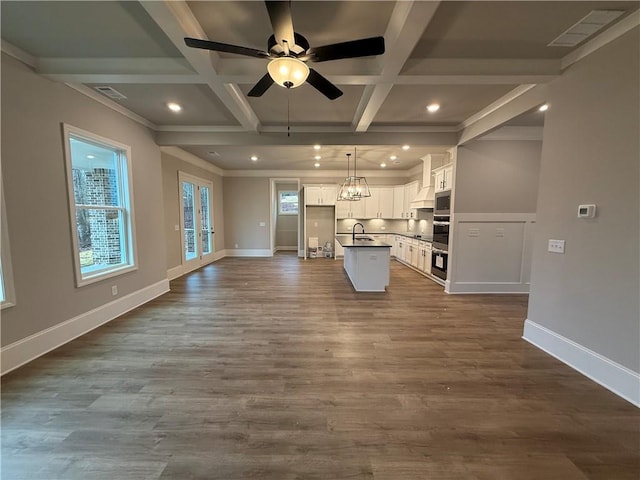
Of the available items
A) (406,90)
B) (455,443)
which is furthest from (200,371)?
(406,90)

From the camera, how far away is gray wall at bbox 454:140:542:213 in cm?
446

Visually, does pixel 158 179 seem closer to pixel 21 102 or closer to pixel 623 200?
pixel 21 102

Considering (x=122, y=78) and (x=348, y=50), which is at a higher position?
(x=122, y=78)

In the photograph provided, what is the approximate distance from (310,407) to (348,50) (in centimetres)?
255

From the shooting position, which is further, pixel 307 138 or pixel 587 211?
pixel 307 138

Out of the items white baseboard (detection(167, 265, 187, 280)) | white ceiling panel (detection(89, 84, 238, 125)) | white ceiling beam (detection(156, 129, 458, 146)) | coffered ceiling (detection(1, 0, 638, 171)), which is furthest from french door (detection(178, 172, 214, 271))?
Result: coffered ceiling (detection(1, 0, 638, 171))

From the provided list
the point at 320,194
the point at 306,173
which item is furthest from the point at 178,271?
the point at 306,173

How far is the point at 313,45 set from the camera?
2.41m

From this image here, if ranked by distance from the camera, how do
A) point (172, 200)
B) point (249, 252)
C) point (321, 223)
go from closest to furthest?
point (172, 200) < point (249, 252) < point (321, 223)

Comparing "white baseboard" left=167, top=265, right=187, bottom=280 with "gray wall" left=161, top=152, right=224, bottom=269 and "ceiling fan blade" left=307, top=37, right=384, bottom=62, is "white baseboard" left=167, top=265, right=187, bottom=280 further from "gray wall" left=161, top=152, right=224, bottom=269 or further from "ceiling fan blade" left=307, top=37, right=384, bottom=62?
"ceiling fan blade" left=307, top=37, right=384, bottom=62

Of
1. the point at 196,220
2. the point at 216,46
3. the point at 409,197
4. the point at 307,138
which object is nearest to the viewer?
the point at 216,46

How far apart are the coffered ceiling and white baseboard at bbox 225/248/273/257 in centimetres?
494

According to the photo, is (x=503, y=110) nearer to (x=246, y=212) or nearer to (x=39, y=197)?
(x=39, y=197)

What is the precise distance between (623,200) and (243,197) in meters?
8.11
